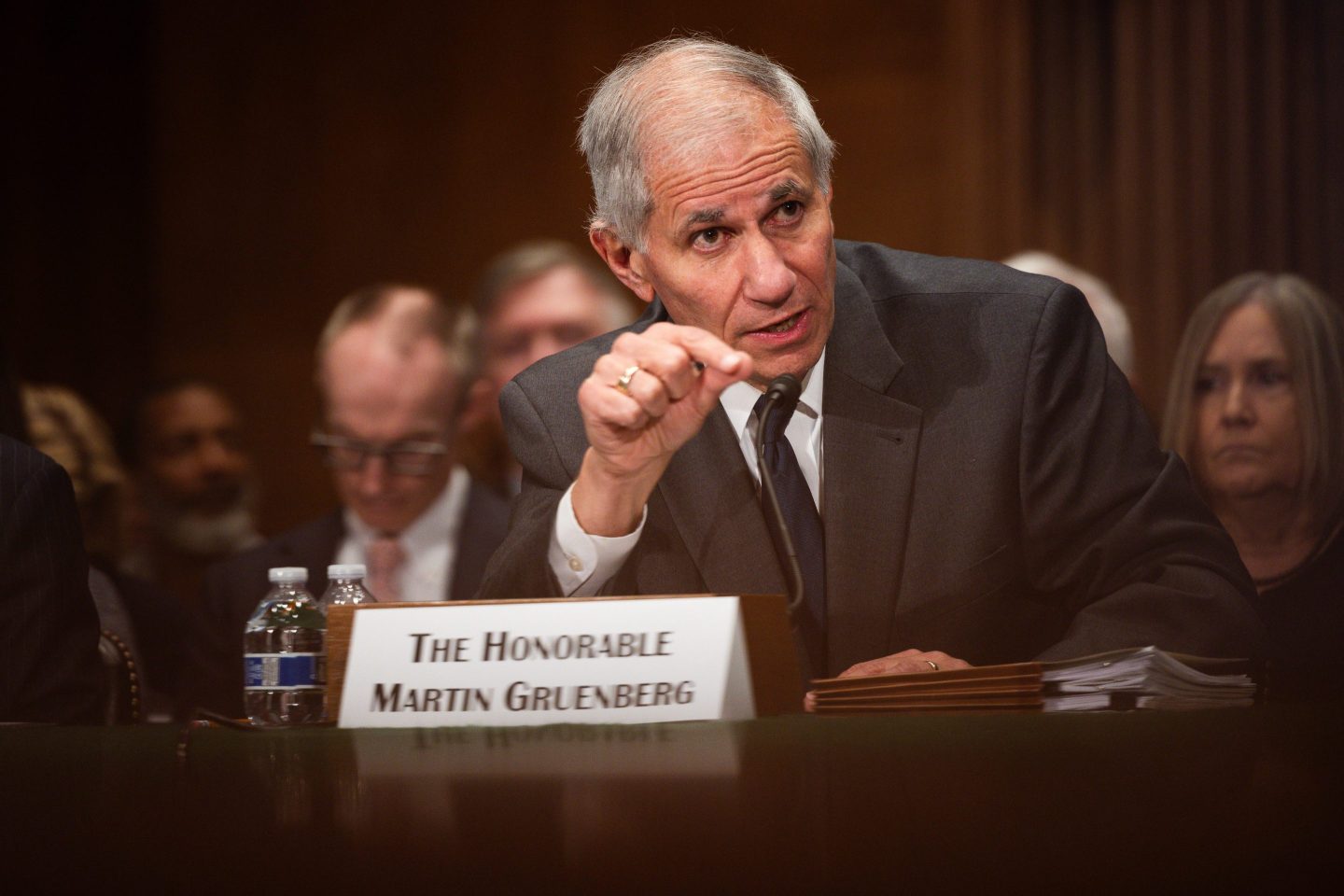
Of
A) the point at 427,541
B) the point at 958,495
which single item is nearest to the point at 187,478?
the point at 427,541

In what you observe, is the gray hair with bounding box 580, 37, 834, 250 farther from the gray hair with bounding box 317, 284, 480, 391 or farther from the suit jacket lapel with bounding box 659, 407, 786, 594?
the gray hair with bounding box 317, 284, 480, 391

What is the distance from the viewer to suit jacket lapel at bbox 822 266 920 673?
5.84ft

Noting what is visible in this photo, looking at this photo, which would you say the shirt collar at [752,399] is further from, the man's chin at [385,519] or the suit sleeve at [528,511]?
the man's chin at [385,519]

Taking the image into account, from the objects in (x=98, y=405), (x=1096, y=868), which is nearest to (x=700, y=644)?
(x=1096, y=868)

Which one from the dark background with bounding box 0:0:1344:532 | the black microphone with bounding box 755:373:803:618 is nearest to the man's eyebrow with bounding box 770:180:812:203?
the black microphone with bounding box 755:373:803:618

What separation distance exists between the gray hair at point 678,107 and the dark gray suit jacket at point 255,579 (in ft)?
4.47

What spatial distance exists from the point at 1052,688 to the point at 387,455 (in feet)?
7.93

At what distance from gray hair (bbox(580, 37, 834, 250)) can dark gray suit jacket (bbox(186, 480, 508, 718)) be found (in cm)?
136

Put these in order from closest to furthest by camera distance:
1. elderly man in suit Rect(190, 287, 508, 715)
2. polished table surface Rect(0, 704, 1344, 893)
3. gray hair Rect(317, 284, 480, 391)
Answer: polished table surface Rect(0, 704, 1344, 893)
elderly man in suit Rect(190, 287, 508, 715)
gray hair Rect(317, 284, 480, 391)

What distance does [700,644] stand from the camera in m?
1.23

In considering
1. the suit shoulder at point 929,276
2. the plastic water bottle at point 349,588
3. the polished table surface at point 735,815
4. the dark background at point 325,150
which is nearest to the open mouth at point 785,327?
the suit shoulder at point 929,276

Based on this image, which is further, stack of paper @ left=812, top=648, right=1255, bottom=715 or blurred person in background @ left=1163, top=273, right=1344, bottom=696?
blurred person in background @ left=1163, top=273, right=1344, bottom=696

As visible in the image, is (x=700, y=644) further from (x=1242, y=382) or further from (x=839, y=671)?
(x=1242, y=382)

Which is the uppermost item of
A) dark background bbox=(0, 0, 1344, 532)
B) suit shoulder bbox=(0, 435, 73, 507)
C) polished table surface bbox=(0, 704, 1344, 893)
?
dark background bbox=(0, 0, 1344, 532)
